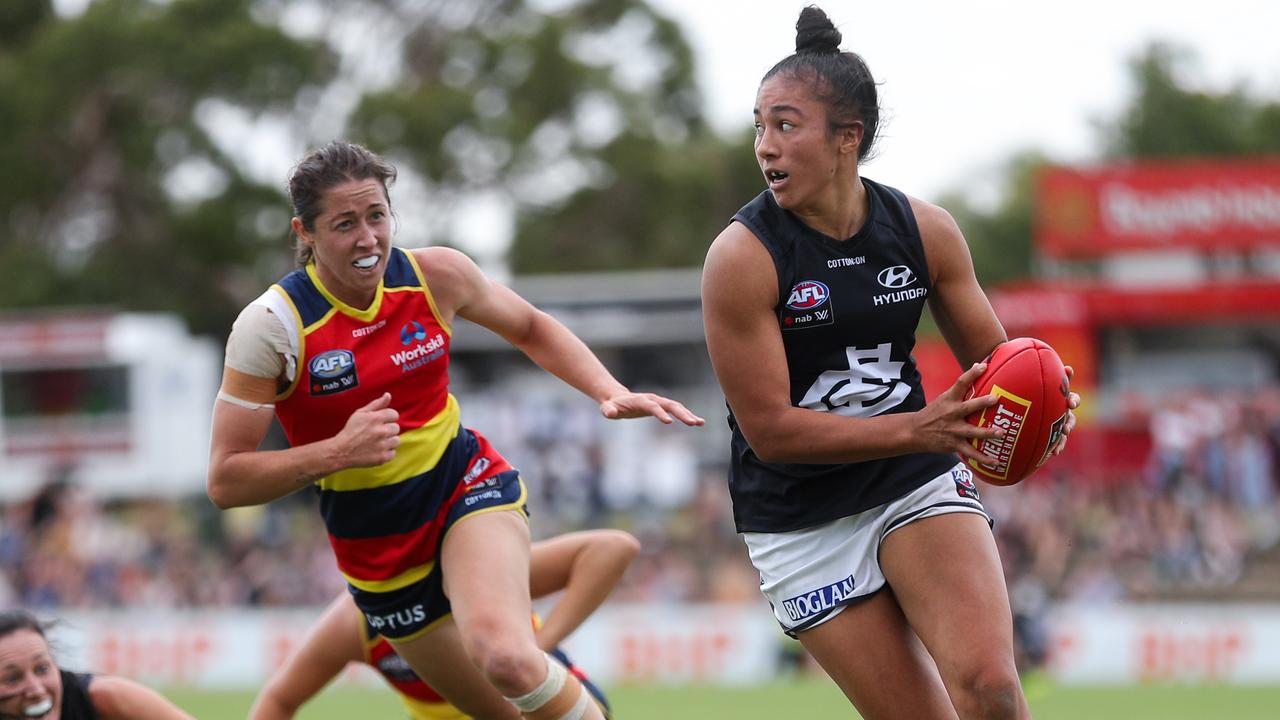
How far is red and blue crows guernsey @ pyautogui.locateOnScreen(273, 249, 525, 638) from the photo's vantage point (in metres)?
5.43

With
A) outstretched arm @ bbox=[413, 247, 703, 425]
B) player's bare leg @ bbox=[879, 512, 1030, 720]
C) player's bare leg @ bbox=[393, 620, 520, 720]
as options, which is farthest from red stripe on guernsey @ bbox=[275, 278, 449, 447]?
player's bare leg @ bbox=[879, 512, 1030, 720]

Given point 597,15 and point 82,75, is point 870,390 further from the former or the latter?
point 597,15

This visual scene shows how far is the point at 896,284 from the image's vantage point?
477cm

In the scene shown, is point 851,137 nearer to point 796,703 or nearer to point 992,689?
point 992,689

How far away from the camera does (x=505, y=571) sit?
17.9ft

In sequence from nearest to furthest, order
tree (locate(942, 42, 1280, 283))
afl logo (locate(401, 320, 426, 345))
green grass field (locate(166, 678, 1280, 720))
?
afl logo (locate(401, 320, 426, 345)) < green grass field (locate(166, 678, 1280, 720)) < tree (locate(942, 42, 1280, 283))

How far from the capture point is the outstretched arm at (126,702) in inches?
213

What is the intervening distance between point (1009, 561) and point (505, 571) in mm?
12389

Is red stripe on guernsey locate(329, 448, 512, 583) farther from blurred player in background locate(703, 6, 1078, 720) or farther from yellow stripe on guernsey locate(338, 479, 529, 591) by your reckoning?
blurred player in background locate(703, 6, 1078, 720)

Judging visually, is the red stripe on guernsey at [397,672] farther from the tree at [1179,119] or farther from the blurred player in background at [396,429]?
the tree at [1179,119]

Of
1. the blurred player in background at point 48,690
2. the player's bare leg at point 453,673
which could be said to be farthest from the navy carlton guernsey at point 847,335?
the blurred player in background at point 48,690

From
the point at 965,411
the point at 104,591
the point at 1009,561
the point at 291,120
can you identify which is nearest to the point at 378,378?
the point at 965,411

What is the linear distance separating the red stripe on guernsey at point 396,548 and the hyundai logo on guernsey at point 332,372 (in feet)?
1.89

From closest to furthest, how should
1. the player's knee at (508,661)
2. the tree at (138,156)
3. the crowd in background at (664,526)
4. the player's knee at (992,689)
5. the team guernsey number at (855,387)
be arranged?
the player's knee at (992,689), the team guernsey number at (855,387), the player's knee at (508,661), the crowd in background at (664,526), the tree at (138,156)
